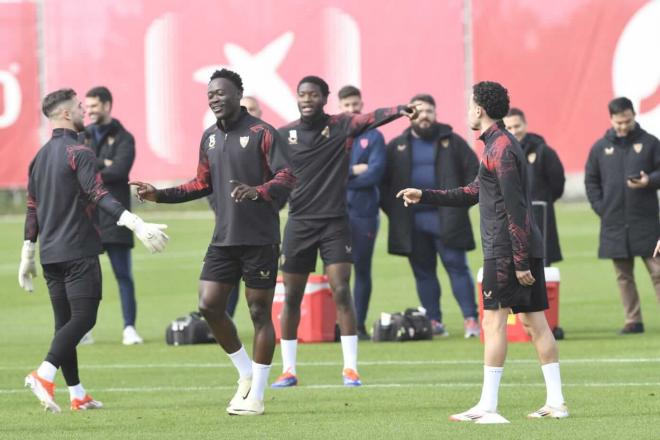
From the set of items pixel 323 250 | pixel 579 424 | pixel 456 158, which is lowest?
pixel 579 424

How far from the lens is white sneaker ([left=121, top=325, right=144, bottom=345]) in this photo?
16.0m

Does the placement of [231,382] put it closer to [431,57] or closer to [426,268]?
[426,268]

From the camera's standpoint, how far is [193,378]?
1298 centimetres

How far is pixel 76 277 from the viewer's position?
36.0 ft

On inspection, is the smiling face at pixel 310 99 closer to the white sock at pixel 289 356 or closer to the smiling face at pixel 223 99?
the white sock at pixel 289 356

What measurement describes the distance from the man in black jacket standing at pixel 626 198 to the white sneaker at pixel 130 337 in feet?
15.4

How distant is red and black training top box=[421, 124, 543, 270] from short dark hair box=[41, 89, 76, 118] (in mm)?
3011

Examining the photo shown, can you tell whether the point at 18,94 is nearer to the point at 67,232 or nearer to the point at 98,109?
the point at 98,109

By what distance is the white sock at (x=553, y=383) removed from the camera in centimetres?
999

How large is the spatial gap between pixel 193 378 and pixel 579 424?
4.14 metres

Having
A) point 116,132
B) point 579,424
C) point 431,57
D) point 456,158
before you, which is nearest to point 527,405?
point 579,424

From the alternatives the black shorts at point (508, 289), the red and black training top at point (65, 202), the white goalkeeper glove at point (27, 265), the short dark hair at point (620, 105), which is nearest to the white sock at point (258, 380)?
the red and black training top at point (65, 202)

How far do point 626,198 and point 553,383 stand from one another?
6249mm

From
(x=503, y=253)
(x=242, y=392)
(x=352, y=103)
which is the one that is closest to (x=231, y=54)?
(x=352, y=103)
